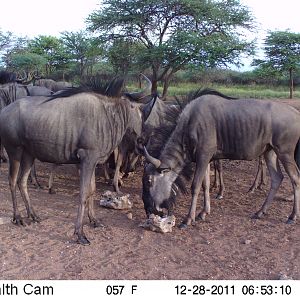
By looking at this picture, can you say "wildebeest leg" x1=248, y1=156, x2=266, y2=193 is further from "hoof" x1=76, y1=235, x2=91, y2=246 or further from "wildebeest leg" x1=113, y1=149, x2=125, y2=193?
"hoof" x1=76, y1=235, x2=91, y2=246

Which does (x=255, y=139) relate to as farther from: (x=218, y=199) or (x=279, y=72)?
(x=279, y=72)

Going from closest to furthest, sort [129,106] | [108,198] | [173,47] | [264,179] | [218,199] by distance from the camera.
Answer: [129,106] < [108,198] < [218,199] < [264,179] < [173,47]

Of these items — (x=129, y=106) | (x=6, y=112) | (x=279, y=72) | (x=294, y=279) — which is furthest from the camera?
(x=279, y=72)

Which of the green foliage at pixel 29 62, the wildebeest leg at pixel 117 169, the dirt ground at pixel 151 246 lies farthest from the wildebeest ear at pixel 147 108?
the green foliage at pixel 29 62

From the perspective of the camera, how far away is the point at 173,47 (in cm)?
1911

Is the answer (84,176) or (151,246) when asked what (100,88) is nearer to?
(84,176)

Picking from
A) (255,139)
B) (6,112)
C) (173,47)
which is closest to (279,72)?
(173,47)

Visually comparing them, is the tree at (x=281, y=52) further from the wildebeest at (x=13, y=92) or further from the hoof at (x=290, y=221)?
the hoof at (x=290, y=221)

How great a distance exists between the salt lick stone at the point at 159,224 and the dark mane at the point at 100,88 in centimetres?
191

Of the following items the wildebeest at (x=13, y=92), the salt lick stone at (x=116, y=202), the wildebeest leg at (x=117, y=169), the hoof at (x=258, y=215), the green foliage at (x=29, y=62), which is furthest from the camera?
the green foliage at (x=29, y=62)

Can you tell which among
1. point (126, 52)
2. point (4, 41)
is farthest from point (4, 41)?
point (126, 52)

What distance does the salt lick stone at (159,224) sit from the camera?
5805 mm

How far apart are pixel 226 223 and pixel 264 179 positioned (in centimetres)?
259

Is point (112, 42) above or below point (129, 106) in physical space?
above
